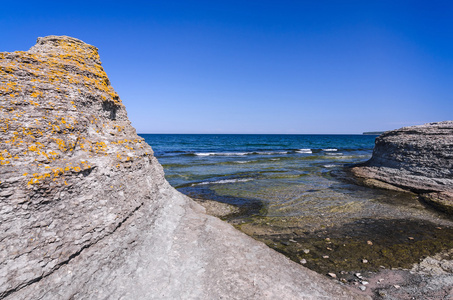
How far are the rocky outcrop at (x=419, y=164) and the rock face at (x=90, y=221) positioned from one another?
31.7 ft

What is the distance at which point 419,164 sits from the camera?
504 inches

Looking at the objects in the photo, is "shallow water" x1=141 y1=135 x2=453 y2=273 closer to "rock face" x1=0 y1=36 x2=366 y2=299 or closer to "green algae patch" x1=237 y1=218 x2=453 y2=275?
"green algae patch" x1=237 y1=218 x2=453 y2=275

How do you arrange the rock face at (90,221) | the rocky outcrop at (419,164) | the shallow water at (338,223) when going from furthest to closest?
the rocky outcrop at (419,164) → the shallow water at (338,223) → the rock face at (90,221)

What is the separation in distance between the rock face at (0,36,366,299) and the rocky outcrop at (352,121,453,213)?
380 inches

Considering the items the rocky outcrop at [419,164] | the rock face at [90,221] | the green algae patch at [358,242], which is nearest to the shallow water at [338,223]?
the green algae patch at [358,242]

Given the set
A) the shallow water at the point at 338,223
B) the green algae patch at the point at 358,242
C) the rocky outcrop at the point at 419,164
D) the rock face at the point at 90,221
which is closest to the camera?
the rock face at the point at 90,221

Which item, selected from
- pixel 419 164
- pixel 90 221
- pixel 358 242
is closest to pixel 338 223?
pixel 358 242

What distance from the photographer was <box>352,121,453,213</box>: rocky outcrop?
36.6 ft

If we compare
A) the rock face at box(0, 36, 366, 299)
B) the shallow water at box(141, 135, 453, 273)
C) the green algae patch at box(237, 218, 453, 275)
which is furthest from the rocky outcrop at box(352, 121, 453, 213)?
the rock face at box(0, 36, 366, 299)

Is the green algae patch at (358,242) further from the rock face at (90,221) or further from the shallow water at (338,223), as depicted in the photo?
the rock face at (90,221)

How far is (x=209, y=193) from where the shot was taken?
12008mm

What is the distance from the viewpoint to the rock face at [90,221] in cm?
290

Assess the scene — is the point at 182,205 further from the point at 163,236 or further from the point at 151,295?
the point at 151,295

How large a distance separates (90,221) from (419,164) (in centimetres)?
1571
